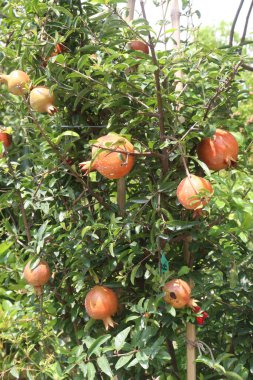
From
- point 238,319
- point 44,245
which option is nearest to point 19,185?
point 44,245

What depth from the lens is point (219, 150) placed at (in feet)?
3.63

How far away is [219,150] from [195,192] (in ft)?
0.45

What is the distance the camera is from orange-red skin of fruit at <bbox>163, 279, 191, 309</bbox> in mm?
1137

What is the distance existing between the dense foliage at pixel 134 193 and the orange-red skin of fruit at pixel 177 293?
0.08 feet

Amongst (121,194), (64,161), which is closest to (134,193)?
(121,194)

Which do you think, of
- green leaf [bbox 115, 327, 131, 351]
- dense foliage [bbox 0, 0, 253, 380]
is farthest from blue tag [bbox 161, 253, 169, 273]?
green leaf [bbox 115, 327, 131, 351]

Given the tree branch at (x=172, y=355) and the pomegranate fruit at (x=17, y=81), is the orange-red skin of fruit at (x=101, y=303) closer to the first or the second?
the tree branch at (x=172, y=355)

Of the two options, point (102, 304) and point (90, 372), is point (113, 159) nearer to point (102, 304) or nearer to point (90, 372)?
point (102, 304)

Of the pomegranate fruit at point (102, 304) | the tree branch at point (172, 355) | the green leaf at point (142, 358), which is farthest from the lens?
the tree branch at point (172, 355)

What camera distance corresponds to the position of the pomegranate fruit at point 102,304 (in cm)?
121

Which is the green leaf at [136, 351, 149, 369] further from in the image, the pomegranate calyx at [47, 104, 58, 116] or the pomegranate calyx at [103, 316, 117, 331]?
the pomegranate calyx at [47, 104, 58, 116]

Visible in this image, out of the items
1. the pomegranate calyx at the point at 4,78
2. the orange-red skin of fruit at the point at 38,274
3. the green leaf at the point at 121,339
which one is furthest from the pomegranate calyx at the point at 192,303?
the pomegranate calyx at the point at 4,78

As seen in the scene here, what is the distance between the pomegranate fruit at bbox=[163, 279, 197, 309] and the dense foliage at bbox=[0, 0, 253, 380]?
0.02 metres

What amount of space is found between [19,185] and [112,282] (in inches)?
15.5
